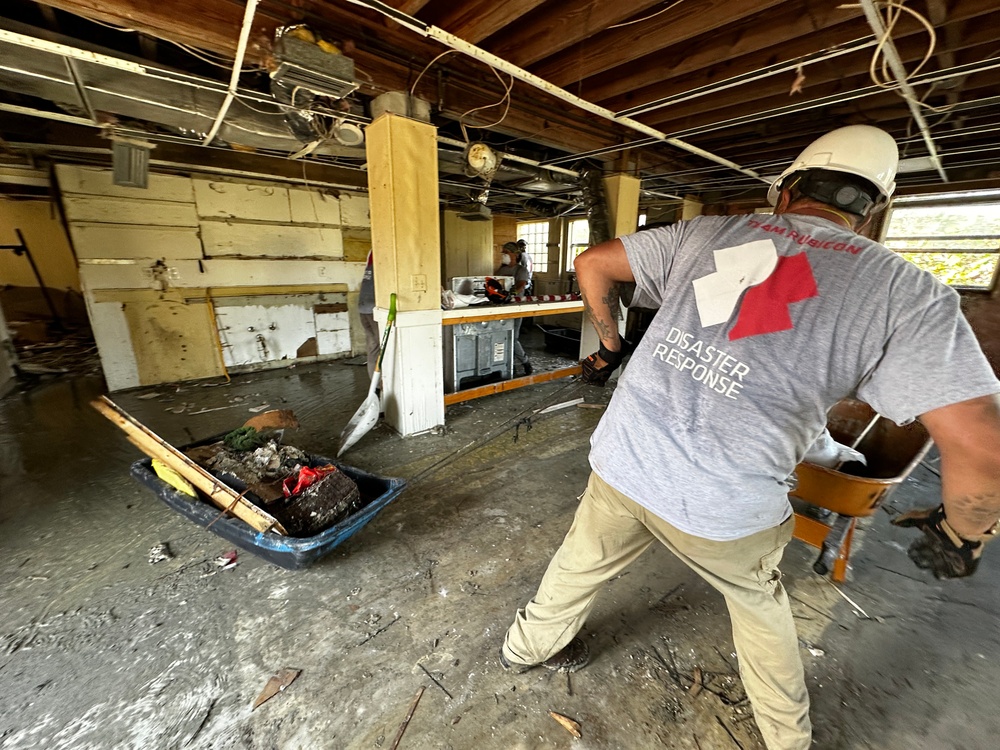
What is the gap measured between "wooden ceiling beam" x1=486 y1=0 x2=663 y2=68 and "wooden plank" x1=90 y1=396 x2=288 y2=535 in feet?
9.26

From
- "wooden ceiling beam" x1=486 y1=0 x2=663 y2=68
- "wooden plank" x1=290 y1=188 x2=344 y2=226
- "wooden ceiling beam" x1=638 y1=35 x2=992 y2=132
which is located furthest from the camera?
"wooden plank" x1=290 y1=188 x2=344 y2=226

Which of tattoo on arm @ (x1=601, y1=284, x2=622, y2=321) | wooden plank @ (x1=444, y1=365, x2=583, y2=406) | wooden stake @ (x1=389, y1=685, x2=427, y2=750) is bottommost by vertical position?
wooden stake @ (x1=389, y1=685, x2=427, y2=750)

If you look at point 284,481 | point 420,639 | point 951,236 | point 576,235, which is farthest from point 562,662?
point 576,235

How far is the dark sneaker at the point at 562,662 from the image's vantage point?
1.40 metres

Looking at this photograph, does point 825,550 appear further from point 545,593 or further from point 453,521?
point 453,521

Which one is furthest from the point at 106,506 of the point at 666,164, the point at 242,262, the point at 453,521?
the point at 666,164

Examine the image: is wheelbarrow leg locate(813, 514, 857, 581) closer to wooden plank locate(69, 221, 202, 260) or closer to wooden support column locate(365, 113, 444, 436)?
wooden support column locate(365, 113, 444, 436)

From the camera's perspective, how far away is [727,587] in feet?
3.39

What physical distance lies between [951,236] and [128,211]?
9.73 metres

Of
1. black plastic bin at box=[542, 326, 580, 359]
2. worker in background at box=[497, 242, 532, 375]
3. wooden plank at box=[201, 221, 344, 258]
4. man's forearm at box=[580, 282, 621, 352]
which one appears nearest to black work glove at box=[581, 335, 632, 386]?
man's forearm at box=[580, 282, 621, 352]

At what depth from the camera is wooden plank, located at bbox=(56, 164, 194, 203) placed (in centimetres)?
354

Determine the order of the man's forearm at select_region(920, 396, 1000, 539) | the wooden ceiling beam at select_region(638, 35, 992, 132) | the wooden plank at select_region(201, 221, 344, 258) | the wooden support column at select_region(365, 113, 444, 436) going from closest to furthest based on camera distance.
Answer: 1. the man's forearm at select_region(920, 396, 1000, 539)
2. the wooden ceiling beam at select_region(638, 35, 992, 132)
3. the wooden support column at select_region(365, 113, 444, 436)
4. the wooden plank at select_region(201, 221, 344, 258)

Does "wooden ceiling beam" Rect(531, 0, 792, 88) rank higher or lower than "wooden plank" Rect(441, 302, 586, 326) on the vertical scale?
higher

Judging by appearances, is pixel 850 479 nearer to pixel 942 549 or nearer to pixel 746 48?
pixel 942 549
